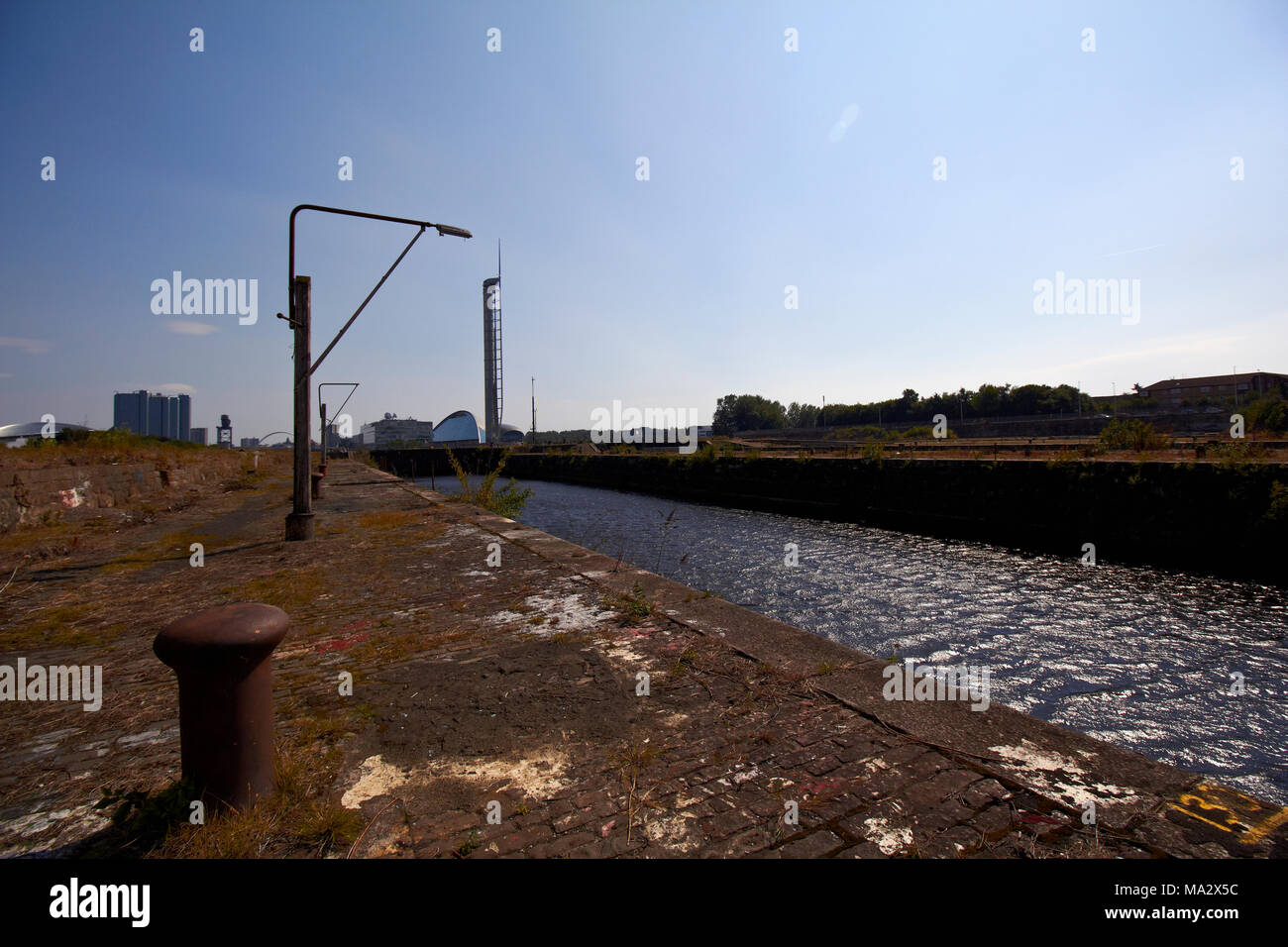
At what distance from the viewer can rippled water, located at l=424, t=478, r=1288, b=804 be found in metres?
5.05

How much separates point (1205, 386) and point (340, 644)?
113 m

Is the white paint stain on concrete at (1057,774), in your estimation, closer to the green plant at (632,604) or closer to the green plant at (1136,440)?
the green plant at (632,604)

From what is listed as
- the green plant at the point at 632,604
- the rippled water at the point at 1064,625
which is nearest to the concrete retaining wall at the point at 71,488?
the rippled water at the point at 1064,625

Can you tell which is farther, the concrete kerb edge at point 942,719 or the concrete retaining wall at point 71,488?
the concrete retaining wall at point 71,488

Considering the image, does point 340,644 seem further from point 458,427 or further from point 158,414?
point 458,427

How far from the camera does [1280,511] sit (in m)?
10.8

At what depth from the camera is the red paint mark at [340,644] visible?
4109 mm

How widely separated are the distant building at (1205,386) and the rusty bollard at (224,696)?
3717 inches

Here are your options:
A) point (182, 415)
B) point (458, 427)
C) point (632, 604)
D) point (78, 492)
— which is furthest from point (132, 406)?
point (632, 604)

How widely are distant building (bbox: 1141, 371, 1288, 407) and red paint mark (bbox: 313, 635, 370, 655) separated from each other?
307 ft

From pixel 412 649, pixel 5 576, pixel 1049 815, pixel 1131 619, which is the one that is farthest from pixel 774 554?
pixel 5 576

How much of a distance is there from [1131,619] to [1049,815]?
26.3 feet
